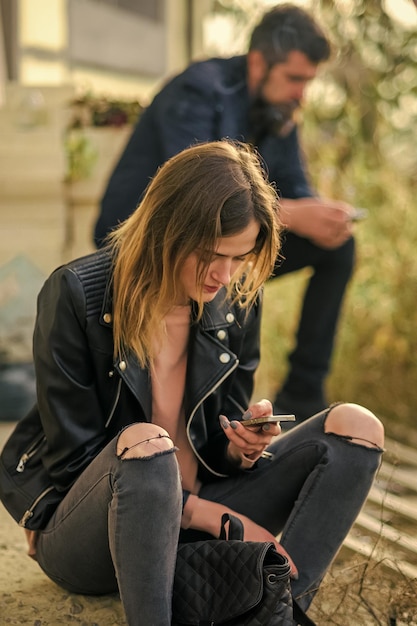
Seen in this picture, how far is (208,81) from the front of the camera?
3529mm

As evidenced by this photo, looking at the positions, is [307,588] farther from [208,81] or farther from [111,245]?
[208,81]

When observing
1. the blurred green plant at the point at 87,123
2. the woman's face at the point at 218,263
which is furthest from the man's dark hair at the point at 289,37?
the woman's face at the point at 218,263

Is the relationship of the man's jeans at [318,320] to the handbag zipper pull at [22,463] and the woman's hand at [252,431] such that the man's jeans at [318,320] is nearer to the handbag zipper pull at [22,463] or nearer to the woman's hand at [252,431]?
the woman's hand at [252,431]

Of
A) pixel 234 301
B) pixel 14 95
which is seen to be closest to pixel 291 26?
pixel 14 95

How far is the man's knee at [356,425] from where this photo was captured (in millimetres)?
2227

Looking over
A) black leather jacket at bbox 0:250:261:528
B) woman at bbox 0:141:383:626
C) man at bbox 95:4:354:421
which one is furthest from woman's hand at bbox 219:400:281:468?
man at bbox 95:4:354:421

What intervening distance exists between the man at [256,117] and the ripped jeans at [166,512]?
4.69 feet

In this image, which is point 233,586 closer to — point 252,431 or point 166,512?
point 166,512

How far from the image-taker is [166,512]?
1931mm

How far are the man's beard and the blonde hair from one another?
146 centimetres

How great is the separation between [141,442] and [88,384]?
26cm

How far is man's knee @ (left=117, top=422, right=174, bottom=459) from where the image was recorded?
1928mm

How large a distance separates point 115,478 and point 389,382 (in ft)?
10.2

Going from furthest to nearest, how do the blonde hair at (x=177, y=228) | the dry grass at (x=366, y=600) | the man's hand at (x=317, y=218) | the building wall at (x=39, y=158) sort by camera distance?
the building wall at (x=39, y=158), the man's hand at (x=317, y=218), the dry grass at (x=366, y=600), the blonde hair at (x=177, y=228)
